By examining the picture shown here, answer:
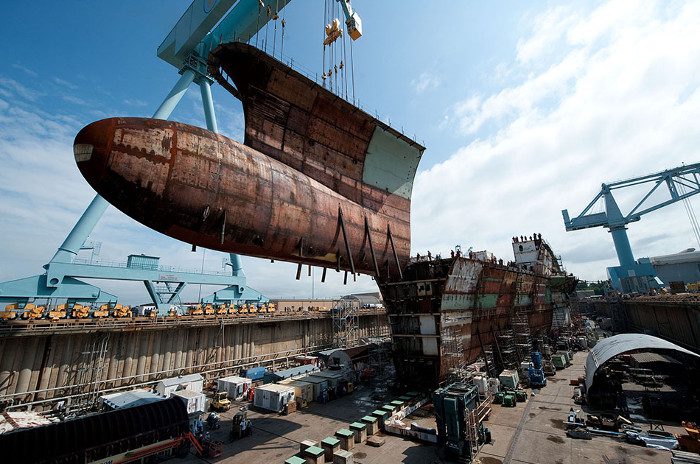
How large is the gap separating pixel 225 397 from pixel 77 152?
888 inches

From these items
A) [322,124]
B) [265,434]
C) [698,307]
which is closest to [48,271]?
[265,434]

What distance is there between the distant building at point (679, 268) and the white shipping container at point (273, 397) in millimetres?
120109

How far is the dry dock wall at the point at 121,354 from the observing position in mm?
20797

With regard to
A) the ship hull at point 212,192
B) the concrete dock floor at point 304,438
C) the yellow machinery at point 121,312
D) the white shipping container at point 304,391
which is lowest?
the concrete dock floor at point 304,438

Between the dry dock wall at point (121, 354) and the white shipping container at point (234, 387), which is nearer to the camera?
the dry dock wall at point (121, 354)

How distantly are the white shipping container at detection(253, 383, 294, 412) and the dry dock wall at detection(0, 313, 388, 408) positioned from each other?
963 cm

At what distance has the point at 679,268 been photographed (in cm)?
9531

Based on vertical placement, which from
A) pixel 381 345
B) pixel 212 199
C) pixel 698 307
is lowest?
pixel 381 345

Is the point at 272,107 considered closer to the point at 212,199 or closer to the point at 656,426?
the point at 212,199

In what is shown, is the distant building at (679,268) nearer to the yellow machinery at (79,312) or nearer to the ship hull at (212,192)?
the ship hull at (212,192)

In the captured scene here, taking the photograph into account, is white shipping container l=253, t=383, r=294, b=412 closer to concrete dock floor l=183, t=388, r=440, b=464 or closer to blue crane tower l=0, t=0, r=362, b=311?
concrete dock floor l=183, t=388, r=440, b=464

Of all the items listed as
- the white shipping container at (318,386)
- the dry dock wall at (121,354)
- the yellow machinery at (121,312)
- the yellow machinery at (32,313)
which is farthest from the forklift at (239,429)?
the yellow machinery at (32,313)

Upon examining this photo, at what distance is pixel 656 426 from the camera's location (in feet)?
53.1

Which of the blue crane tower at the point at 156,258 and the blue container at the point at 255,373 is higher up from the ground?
the blue crane tower at the point at 156,258
